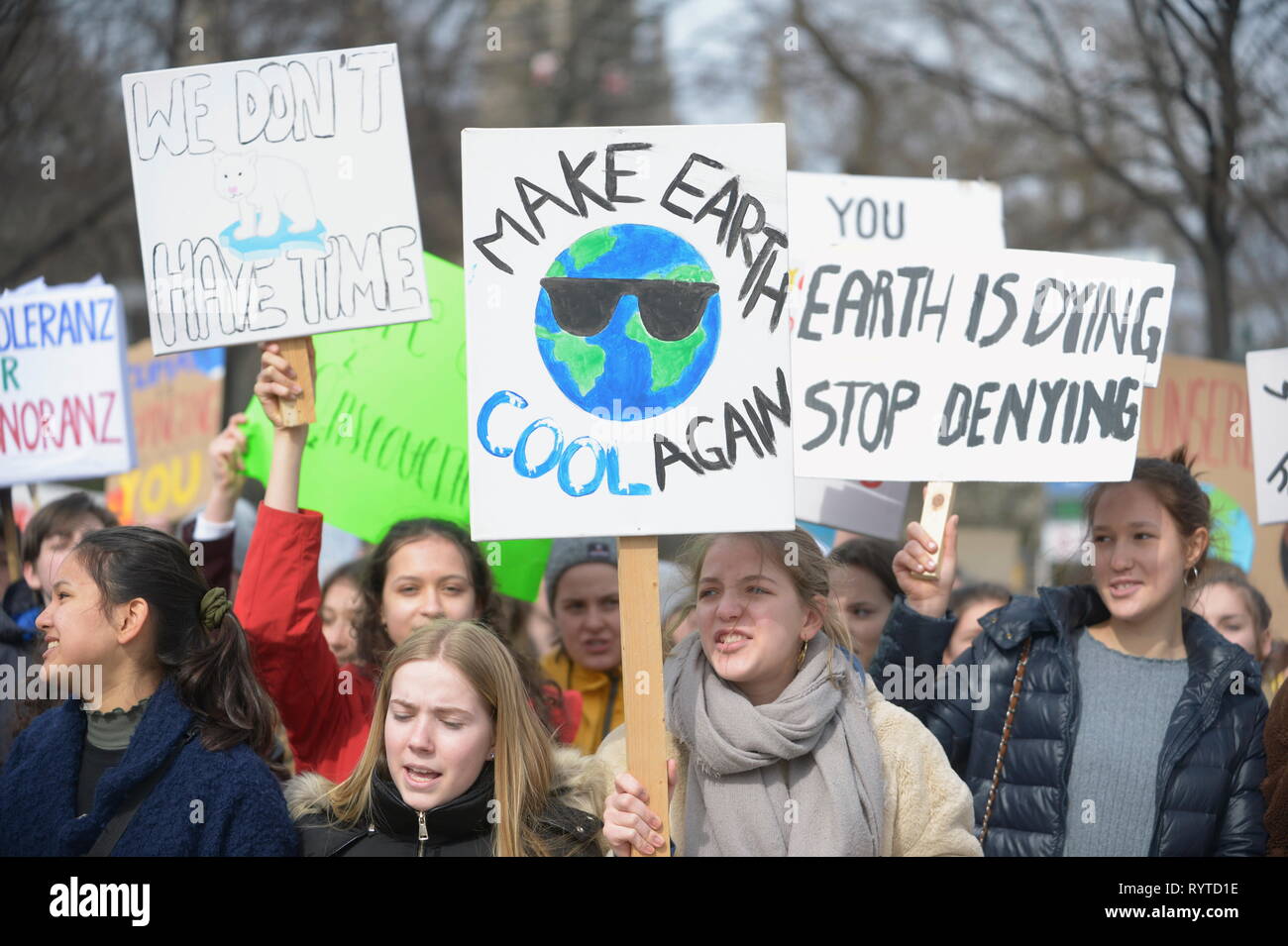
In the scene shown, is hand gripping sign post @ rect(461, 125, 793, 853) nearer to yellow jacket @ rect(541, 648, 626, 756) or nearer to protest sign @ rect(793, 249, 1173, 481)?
protest sign @ rect(793, 249, 1173, 481)

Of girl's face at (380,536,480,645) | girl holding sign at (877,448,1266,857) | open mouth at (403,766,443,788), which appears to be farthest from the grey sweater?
girl's face at (380,536,480,645)

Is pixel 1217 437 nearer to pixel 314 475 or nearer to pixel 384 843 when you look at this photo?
pixel 314 475

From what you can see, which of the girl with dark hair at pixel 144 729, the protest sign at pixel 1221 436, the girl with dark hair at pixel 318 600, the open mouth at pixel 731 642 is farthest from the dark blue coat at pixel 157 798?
the protest sign at pixel 1221 436

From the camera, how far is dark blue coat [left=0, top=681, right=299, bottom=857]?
278 cm

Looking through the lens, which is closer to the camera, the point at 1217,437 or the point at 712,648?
the point at 712,648

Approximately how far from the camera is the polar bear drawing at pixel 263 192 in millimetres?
3404

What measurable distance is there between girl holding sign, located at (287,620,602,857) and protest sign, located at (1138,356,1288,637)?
3231mm

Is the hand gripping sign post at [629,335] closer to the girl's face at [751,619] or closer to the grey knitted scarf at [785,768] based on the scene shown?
the girl's face at [751,619]

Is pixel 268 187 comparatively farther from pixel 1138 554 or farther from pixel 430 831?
pixel 1138 554

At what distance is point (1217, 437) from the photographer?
5.45 metres

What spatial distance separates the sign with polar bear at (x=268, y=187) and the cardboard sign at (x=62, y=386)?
146 cm
